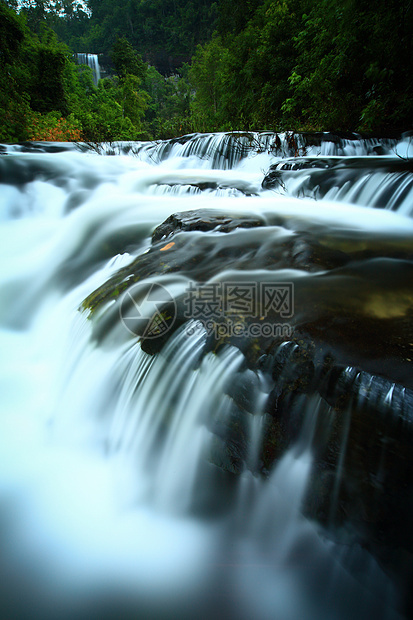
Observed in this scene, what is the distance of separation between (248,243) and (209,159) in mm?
6658

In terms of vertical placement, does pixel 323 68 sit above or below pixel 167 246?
above

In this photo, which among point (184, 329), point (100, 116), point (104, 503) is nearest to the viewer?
point (104, 503)

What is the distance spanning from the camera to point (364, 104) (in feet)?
25.4

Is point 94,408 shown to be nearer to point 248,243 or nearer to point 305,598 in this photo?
point 305,598

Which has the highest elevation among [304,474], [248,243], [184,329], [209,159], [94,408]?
[209,159]

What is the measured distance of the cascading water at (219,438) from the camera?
4.54ft

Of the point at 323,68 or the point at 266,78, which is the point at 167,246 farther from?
the point at 266,78

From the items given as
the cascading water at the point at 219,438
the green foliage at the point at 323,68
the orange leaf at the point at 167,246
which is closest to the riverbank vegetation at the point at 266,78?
the green foliage at the point at 323,68

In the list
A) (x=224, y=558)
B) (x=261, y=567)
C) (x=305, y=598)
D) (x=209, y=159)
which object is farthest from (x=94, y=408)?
(x=209, y=159)
